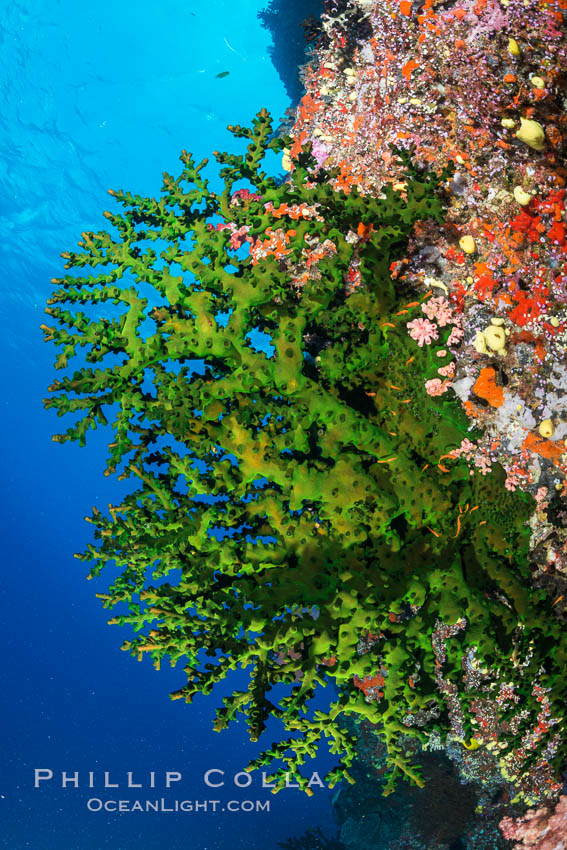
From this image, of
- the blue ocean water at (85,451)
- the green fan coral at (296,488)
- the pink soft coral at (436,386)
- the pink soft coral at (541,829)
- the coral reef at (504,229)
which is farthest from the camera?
the blue ocean water at (85,451)

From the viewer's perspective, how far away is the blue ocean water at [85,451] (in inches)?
781

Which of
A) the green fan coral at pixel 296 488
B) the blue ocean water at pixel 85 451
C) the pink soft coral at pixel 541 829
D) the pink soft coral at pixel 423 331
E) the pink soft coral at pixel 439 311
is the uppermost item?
the blue ocean water at pixel 85 451

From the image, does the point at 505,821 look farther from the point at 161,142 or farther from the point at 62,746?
the point at 62,746

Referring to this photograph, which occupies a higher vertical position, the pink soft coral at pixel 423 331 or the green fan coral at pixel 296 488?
the pink soft coral at pixel 423 331

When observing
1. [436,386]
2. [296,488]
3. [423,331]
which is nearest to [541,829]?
[436,386]

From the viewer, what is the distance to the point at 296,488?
7.38 ft

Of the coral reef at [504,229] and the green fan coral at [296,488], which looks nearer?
the green fan coral at [296,488]

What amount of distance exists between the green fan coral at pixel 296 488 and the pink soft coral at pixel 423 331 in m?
0.08

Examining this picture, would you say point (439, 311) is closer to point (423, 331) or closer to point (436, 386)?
point (423, 331)

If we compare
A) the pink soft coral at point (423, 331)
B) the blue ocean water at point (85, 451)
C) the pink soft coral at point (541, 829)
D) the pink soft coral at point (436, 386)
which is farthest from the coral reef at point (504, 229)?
the blue ocean water at point (85, 451)

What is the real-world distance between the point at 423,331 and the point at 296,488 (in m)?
1.34

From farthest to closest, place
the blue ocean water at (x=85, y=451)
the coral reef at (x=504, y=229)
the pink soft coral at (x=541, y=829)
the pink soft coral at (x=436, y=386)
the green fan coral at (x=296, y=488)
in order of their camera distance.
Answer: the blue ocean water at (x=85, y=451) → the pink soft coral at (x=541, y=829) → the pink soft coral at (x=436, y=386) → the coral reef at (x=504, y=229) → the green fan coral at (x=296, y=488)

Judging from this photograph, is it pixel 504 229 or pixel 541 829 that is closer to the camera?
pixel 504 229

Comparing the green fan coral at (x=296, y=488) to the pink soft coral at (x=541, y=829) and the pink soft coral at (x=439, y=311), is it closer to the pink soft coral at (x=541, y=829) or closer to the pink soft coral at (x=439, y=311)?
the pink soft coral at (x=439, y=311)
